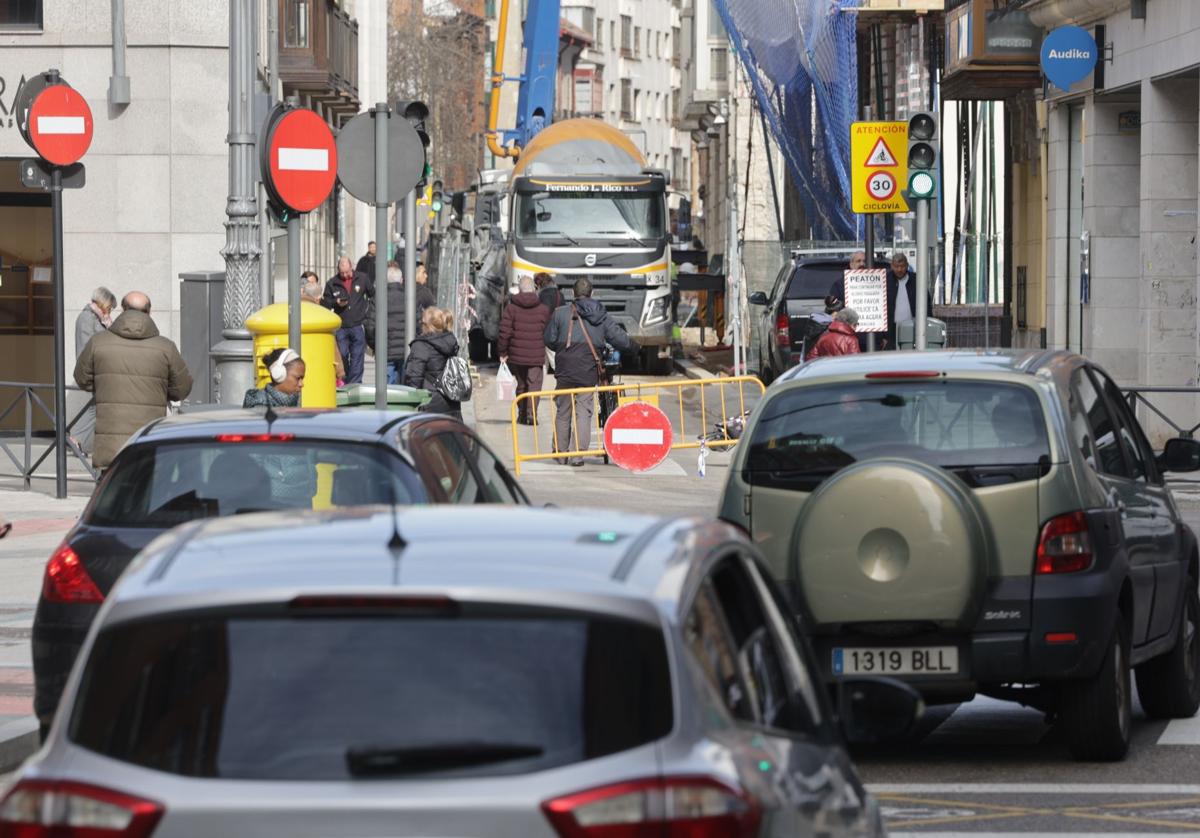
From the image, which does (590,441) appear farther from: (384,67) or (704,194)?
(704,194)

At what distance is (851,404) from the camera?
30.0 feet

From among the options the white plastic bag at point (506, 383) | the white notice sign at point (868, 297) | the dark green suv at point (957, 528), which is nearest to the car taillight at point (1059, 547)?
the dark green suv at point (957, 528)

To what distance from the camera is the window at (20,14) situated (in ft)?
87.0

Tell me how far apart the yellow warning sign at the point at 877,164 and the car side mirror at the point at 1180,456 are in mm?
13406

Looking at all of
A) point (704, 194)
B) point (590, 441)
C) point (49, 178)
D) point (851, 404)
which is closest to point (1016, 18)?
point (590, 441)

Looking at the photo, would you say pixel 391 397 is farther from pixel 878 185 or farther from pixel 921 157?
pixel 878 185

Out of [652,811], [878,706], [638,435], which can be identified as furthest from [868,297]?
[652,811]

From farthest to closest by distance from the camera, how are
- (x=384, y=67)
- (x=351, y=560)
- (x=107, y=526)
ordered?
(x=384, y=67)
(x=107, y=526)
(x=351, y=560)

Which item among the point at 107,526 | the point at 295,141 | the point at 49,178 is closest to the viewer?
the point at 107,526

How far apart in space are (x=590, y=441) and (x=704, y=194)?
64159 millimetres

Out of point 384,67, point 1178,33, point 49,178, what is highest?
point 384,67

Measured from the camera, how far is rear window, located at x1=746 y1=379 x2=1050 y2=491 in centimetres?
884

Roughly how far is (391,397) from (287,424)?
28.6ft

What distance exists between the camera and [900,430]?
9.05 metres
